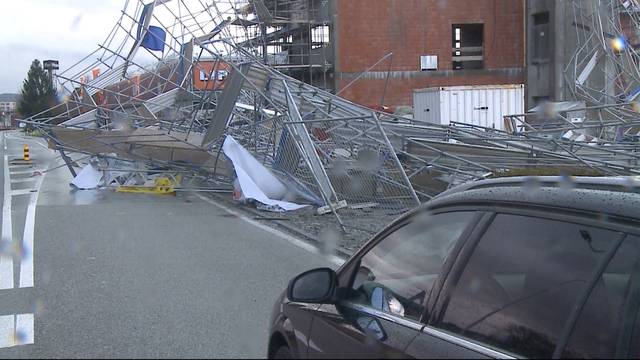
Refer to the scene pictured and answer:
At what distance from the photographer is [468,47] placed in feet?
148

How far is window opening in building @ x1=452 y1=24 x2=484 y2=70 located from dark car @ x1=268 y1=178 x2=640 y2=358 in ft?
140

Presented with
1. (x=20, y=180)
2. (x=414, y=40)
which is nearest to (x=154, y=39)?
(x=20, y=180)

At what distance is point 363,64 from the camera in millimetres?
41781

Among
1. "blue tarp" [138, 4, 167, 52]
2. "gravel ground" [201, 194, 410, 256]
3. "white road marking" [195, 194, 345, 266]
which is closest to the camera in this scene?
"white road marking" [195, 194, 345, 266]

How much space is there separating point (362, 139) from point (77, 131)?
9.07 metres

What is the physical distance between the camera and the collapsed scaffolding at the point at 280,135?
40.2ft

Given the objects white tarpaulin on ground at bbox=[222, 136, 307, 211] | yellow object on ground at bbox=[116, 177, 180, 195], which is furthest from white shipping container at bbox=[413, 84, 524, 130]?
white tarpaulin on ground at bbox=[222, 136, 307, 211]

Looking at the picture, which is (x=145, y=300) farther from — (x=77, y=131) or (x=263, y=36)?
(x=263, y=36)

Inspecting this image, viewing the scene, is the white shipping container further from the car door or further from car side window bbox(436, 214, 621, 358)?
car side window bbox(436, 214, 621, 358)

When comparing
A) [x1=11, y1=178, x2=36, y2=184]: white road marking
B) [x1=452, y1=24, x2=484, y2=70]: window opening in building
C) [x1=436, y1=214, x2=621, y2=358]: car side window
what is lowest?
[x1=11, y1=178, x2=36, y2=184]: white road marking

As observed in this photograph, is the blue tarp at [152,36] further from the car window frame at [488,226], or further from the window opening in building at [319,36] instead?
the window opening in building at [319,36]

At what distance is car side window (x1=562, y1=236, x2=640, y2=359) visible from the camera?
2.02 m

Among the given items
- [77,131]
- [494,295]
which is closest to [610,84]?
[77,131]

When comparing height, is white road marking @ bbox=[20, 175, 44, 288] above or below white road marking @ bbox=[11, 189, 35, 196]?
above
